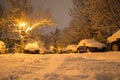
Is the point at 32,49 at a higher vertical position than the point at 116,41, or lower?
lower

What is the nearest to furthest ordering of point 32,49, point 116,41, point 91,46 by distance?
A: point 116,41 → point 91,46 → point 32,49

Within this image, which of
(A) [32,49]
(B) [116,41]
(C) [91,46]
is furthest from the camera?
(A) [32,49]

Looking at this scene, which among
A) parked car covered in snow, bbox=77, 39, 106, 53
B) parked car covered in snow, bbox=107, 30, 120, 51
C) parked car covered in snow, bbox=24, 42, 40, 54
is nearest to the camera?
parked car covered in snow, bbox=107, 30, 120, 51

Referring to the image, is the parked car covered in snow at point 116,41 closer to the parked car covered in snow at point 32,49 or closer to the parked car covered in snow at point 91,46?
the parked car covered in snow at point 91,46

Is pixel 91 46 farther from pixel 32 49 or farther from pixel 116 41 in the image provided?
pixel 32 49

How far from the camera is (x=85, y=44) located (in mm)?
25703

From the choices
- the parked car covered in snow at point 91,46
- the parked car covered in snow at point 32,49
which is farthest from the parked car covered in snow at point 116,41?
the parked car covered in snow at point 32,49

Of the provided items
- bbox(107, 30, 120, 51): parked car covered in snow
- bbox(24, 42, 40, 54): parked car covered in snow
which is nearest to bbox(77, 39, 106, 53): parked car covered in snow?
bbox(107, 30, 120, 51): parked car covered in snow

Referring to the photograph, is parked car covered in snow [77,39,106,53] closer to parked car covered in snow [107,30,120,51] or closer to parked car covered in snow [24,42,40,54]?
parked car covered in snow [107,30,120,51]

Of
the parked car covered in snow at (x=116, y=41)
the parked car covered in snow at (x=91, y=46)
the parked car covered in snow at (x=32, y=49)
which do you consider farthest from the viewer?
the parked car covered in snow at (x=32, y=49)

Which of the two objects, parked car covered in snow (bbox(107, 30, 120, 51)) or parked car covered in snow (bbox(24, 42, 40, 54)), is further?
parked car covered in snow (bbox(24, 42, 40, 54))

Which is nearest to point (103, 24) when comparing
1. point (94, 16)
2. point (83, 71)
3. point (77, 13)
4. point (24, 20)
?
point (94, 16)

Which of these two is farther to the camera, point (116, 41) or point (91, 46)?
point (91, 46)

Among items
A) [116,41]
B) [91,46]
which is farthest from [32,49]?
[116,41]
